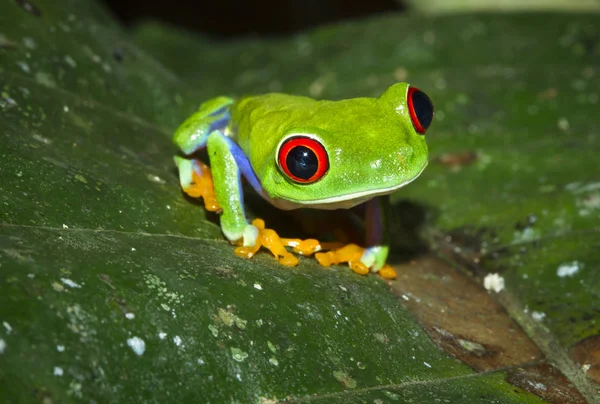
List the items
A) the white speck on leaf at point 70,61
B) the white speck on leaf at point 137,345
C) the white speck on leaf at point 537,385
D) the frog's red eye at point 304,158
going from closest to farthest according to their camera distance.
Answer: the white speck on leaf at point 137,345, the white speck on leaf at point 537,385, the frog's red eye at point 304,158, the white speck on leaf at point 70,61

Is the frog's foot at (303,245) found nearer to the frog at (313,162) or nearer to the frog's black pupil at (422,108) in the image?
the frog at (313,162)

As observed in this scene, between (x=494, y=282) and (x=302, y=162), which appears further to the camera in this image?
(x=494, y=282)

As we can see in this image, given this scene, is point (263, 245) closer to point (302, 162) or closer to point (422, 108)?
point (302, 162)

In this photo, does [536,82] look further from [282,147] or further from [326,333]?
[326,333]

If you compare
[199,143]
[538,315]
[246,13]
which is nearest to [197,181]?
[199,143]

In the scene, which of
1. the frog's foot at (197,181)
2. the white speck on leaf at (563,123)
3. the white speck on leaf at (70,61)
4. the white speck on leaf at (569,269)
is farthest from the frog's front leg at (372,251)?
the white speck on leaf at (70,61)

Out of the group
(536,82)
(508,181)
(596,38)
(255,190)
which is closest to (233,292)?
(255,190)

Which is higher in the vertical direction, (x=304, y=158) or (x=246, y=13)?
(x=246, y=13)
